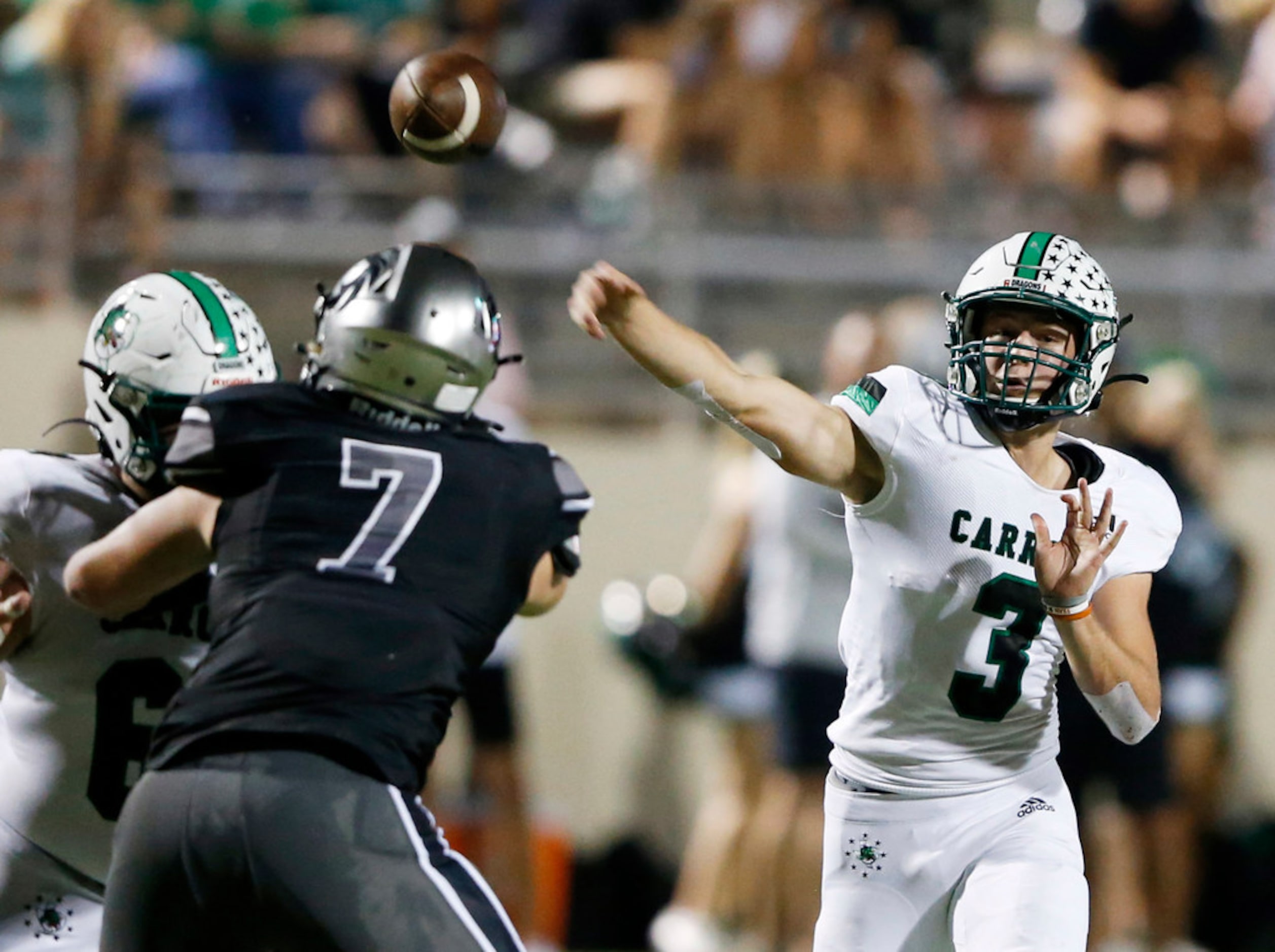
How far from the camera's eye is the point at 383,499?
2988 mm

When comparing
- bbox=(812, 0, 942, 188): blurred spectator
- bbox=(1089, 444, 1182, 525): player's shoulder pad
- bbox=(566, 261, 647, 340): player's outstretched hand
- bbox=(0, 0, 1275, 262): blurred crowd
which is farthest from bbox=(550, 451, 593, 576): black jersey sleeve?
bbox=(812, 0, 942, 188): blurred spectator

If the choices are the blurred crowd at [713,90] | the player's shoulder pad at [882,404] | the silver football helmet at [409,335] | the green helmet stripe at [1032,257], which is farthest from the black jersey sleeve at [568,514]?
the blurred crowd at [713,90]

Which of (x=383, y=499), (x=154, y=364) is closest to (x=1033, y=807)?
(x=383, y=499)

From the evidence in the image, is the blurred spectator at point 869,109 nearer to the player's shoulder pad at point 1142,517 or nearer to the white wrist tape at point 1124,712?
the player's shoulder pad at point 1142,517

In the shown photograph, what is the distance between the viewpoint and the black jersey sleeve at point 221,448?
9.74ft

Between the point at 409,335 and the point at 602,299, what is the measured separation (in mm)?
453

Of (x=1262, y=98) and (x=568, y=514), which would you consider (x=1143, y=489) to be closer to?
(x=568, y=514)

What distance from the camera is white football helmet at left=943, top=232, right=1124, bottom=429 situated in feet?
12.3

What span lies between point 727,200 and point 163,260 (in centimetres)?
244

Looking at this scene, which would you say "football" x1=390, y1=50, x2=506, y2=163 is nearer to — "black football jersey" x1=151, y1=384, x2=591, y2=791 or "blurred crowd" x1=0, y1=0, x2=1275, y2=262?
"black football jersey" x1=151, y1=384, x2=591, y2=791

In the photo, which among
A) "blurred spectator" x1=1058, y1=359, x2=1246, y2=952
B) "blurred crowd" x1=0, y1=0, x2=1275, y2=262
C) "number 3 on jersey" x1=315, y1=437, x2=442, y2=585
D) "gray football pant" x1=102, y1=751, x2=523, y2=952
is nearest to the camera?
"gray football pant" x1=102, y1=751, x2=523, y2=952

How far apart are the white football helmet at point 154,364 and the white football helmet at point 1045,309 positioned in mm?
1438

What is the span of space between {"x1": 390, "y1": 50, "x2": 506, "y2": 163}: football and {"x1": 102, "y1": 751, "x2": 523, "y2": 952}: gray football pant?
1.56 meters

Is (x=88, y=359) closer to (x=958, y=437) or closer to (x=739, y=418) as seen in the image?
(x=739, y=418)
